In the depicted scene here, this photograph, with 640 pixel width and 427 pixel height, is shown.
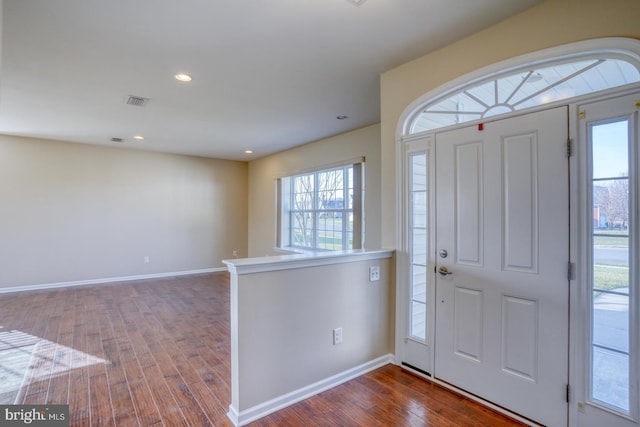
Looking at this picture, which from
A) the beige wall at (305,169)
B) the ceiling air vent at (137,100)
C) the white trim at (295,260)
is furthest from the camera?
the beige wall at (305,169)

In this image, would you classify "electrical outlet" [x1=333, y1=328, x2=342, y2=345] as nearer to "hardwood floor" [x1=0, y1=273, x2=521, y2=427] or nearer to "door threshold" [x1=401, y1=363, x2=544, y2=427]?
"hardwood floor" [x1=0, y1=273, x2=521, y2=427]

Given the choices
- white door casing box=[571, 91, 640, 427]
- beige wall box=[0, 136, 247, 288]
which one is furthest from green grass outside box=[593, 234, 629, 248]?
beige wall box=[0, 136, 247, 288]

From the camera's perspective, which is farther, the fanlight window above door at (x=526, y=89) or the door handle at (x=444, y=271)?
the door handle at (x=444, y=271)

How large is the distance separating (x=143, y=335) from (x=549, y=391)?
361 cm

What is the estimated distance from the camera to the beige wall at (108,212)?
5.32 metres

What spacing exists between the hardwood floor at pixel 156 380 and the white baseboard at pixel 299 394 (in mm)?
46

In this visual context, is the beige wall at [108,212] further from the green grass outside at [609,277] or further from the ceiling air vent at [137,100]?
the green grass outside at [609,277]

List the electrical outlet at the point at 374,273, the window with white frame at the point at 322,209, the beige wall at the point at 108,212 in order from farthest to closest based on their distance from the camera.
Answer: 1. the beige wall at the point at 108,212
2. the window with white frame at the point at 322,209
3. the electrical outlet at the point at 374,273

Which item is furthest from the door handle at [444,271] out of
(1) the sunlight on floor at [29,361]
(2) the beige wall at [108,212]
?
(2) the beige wall at [108,212]

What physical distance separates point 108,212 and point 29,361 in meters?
3.74

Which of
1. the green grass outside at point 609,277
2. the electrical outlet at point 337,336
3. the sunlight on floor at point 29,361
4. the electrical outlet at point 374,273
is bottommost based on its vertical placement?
the sunlight on floor at point 29,361

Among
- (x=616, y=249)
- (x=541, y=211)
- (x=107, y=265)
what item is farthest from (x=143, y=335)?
(x=616, y=249)

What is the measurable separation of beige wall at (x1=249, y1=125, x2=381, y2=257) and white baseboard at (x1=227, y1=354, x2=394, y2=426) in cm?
203

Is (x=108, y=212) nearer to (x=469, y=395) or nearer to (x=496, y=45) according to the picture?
(x=469, y=395)
